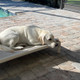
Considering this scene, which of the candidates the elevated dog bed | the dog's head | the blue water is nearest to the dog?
the dog's head

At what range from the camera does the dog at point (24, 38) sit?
3.19 m

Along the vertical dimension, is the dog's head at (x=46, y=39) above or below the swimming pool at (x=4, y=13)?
above

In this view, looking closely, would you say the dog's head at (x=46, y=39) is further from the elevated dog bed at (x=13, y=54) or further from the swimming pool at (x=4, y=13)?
the swimming pool at (x=4, y=13)

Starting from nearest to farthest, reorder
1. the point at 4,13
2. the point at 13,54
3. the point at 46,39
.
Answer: the point at 13,54 → the point at 46,39 → the point at 4,13

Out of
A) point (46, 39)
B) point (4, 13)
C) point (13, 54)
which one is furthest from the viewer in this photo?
point (4, 13)

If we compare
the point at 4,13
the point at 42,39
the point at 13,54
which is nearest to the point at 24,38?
the point at 42,39

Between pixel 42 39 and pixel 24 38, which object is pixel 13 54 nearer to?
pixel 24 38

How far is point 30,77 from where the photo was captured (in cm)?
273

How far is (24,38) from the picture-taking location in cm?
336

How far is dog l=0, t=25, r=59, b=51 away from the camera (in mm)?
3191

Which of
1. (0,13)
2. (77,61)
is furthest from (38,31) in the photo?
(0,13)

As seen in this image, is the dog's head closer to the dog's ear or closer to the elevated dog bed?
the dog's ear

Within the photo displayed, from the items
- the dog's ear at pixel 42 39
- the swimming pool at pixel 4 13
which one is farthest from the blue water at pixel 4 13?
the dog's ear at pixel 42 39

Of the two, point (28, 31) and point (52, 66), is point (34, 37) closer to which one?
point (28, 31)
